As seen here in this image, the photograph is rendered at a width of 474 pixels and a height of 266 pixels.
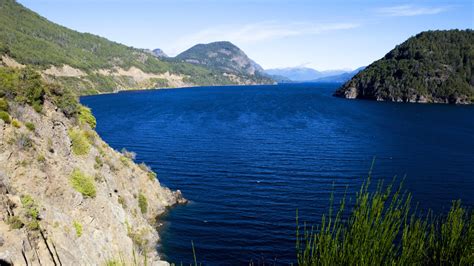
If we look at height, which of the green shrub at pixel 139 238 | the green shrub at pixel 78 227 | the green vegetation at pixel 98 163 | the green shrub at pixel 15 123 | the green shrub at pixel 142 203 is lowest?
the green shrub at pixel 139 238

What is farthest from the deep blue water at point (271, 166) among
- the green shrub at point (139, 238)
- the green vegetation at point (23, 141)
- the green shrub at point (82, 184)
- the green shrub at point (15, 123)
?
the green shrub at point (15, 123)

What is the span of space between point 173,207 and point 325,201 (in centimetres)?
2304

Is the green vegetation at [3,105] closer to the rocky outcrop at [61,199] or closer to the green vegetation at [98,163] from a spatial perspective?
the rocky outcrop at [61,199]

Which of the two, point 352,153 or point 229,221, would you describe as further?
point 352,153

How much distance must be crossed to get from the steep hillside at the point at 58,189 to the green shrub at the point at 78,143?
0.34 ft

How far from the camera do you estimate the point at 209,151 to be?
8906cm

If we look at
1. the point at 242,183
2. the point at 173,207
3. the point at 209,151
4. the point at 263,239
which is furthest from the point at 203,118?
the point at 263,239

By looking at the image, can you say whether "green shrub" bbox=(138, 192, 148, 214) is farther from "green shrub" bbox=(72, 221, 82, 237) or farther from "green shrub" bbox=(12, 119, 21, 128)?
"green shrub" bbox=(12, 119, 21, 128)

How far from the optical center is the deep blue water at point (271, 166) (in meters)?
46.2

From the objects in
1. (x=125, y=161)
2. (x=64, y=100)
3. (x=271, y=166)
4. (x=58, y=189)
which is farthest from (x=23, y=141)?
(x=271, y=166)

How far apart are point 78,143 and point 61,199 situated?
1064 centimetres

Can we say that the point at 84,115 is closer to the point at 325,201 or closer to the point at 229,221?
the point at 229,221

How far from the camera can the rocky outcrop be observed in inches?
1000

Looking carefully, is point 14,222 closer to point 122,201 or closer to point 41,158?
point 41,158
